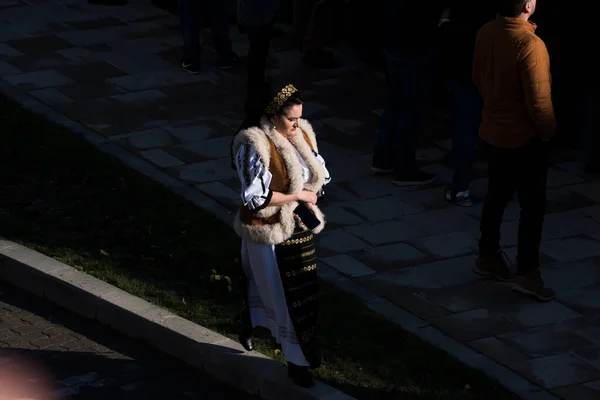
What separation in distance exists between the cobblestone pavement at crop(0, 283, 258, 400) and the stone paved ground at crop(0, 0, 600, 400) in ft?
4.91

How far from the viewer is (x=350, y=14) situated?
47.8 ft

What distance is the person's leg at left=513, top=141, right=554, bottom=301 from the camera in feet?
27.5

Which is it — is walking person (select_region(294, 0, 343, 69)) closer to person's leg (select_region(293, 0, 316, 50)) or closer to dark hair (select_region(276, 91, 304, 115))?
person's leg (select_region(293, 0, 316, 50))

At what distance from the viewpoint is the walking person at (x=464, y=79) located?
9945 millimetres

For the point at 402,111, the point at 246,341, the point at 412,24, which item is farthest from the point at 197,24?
the point at 246,341

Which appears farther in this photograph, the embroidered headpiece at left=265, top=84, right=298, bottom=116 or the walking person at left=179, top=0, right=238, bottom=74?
the walking person at left=179, top=0, right=238, bottom=74

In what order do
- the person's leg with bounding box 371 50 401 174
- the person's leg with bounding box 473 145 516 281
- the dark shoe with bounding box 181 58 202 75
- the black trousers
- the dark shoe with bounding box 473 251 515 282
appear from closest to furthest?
the black trousers < the person's leg with bounding box 473 145 516 281 < the dark shoe with bounding box 473 251 515 282 < the person's leg with bounding box 371 50 401 174 < the dark shoe with bounding box 181 58 202 75

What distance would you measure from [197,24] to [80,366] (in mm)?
6661

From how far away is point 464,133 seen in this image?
400 inches

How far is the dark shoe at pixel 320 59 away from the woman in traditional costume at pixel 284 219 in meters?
6.95

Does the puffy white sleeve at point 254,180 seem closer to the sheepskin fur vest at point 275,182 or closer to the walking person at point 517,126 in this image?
the sheepskin fur vest at point 275,182

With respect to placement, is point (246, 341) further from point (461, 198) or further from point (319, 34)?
point (319, 34)

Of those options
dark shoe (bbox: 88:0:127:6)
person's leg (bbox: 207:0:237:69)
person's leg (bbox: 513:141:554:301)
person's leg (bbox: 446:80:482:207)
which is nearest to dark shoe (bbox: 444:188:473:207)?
person's leg (bbox: 446:80:482:207)

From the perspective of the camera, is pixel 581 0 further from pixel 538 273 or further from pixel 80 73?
pixel 80 73
